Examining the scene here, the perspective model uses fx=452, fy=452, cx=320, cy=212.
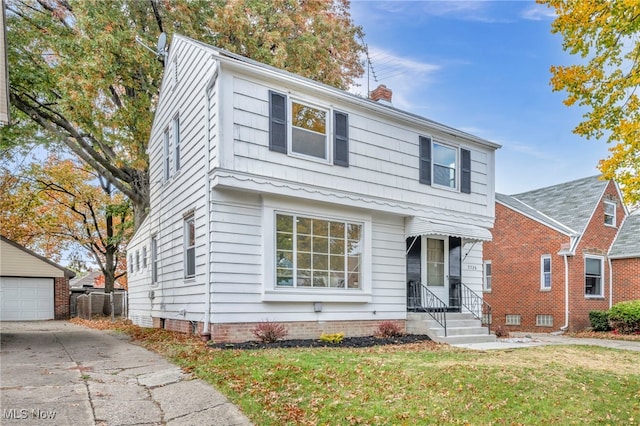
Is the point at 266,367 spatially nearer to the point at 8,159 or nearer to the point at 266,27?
the point at 266,27

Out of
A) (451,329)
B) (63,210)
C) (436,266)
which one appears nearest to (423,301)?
(436,266)

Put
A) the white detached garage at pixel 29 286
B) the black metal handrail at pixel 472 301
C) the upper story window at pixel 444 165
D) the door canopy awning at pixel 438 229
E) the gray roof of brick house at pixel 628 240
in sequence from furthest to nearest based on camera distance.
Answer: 1. the white detached garage at pixel 29 286
2. the gray roof of brick house at pixel 628 240
3. the black metal handrail at pixel 472 301
4. the upper story window at pixel 444 165
5. the door canopy awning at pixel 438 229

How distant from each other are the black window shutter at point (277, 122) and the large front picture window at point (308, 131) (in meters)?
0.26

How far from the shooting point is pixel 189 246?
34.0 feet

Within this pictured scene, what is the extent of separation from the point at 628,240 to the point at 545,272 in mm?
4112

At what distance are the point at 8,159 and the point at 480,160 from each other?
72.9ft

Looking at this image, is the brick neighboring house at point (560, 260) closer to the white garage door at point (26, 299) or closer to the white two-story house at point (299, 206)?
the white two-story house at point (299, 206)

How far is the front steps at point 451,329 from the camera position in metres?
10.8

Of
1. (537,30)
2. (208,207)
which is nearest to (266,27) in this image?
(537,30)

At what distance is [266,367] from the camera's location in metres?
6.34

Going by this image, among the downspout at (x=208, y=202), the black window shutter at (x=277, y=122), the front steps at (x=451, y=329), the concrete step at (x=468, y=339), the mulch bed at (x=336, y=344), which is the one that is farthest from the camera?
the front steps at (x=451, y=329)

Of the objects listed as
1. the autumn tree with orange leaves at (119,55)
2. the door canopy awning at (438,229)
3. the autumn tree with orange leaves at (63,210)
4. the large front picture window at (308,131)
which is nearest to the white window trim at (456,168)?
the door canopy awning at (438,229)

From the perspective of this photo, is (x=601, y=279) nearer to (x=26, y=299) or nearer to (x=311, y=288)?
(x=311, y=288)

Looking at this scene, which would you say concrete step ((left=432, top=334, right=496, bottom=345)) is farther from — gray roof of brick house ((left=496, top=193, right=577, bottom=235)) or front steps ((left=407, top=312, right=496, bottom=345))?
gray roof of brick house ((left=496, top=193, right=577, bottom=235))
